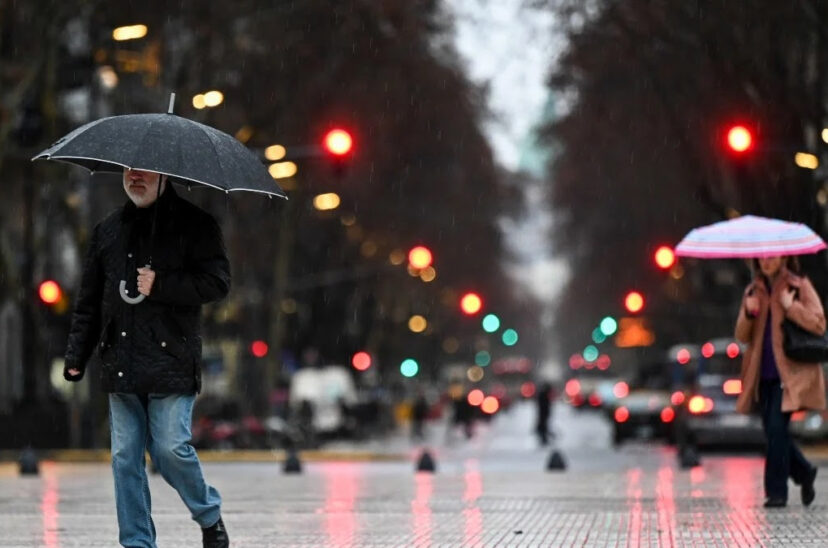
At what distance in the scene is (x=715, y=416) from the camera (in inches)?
1226

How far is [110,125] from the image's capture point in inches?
347

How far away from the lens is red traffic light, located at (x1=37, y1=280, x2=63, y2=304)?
97.9 feet

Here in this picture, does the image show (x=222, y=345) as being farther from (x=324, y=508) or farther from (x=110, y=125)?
(x=110, y=125)

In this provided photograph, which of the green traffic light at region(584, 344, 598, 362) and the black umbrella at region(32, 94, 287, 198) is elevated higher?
the green traffic light at region(584, 344, 598, 362)

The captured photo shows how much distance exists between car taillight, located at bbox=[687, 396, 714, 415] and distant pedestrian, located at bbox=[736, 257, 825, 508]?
18626 mm

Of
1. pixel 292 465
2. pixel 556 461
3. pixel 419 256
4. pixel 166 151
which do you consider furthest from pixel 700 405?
pixel 166 151

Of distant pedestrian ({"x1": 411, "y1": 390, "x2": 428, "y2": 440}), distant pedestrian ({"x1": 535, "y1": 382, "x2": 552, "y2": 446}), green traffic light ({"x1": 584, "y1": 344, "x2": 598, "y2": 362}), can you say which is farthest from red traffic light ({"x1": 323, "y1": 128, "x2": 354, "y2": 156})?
green traffic light ({"x1": 584, "y1": 344, "x2": 598, "y2": 362})

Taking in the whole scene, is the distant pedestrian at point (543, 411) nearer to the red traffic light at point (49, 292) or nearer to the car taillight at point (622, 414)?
the car taillight at point (622, 414)

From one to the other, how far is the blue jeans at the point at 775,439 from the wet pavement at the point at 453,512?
198 millimetres

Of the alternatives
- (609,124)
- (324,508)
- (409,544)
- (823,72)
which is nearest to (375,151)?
(609,124)

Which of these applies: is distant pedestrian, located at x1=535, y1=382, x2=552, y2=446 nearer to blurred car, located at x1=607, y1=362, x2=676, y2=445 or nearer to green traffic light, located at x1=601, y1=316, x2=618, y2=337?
blurred car, located at x1=607, y1=362, x2=676, y2=445

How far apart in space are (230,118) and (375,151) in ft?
18.0

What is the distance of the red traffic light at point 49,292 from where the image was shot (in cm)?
2984

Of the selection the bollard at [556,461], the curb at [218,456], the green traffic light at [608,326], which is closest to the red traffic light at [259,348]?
the green traffic light at [608,326]
